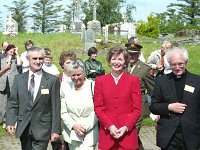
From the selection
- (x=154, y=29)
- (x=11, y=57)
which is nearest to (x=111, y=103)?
(x=11, y=57)

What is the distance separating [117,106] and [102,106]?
186mm

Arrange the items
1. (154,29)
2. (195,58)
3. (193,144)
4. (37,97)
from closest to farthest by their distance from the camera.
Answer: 1. (193,144)
2. (37,97)
3. (195,58)
4. (154,29)

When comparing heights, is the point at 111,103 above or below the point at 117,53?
below

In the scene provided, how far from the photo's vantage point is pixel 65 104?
19.7ft

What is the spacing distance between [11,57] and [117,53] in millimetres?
5701

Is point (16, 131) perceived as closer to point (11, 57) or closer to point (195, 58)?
point (11, 57)

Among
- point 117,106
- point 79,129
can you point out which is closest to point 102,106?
point 117,106

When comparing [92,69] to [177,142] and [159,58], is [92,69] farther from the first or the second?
[177,142]

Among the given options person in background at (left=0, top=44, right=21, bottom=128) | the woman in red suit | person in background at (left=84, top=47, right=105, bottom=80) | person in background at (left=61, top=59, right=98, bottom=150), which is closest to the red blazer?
the woman in red suit

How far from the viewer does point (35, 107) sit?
18.7 ft

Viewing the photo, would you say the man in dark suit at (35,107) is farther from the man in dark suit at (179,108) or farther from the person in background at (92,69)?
the person in background at (92,69)

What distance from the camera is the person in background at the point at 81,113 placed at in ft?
19.0

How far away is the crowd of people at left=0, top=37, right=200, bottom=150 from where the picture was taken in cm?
524

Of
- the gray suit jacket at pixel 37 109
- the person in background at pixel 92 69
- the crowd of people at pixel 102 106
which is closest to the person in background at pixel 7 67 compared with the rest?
the person in background at pixel 92 69
